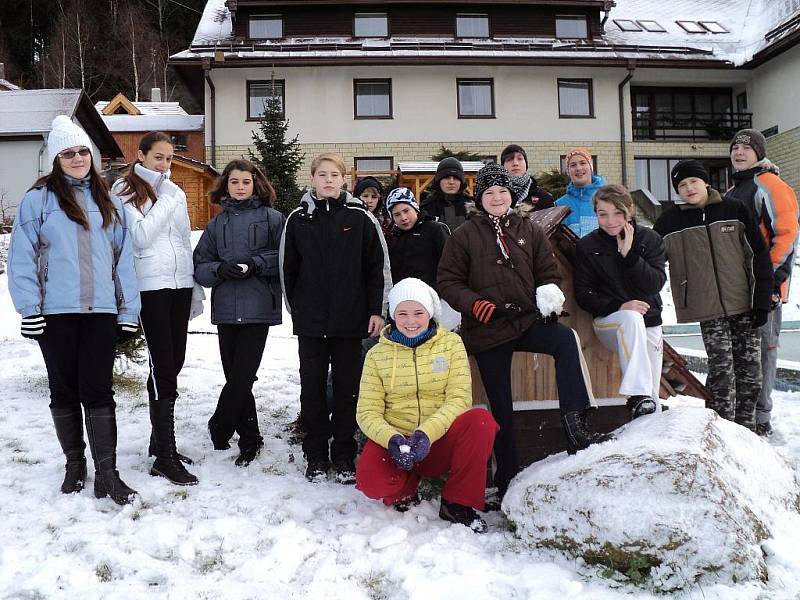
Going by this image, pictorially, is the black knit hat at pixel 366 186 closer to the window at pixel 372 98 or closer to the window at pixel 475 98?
A: the window at pixel 372 98

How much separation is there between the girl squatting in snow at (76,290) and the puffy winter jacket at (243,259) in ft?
2.08

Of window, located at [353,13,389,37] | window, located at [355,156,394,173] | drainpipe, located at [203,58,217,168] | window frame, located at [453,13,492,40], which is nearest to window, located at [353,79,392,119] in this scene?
window, located at [355,156,394,173]

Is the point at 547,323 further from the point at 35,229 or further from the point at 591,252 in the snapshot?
the point at 35,229

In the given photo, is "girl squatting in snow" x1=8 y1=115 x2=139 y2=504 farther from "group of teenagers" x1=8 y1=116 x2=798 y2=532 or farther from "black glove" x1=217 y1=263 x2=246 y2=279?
"black glove" x1=217 y1=263 x2=246 y2=279

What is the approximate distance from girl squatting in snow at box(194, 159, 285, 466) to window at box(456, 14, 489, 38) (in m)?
20.8

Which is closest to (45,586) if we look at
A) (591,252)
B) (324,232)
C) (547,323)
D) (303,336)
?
(303,336)

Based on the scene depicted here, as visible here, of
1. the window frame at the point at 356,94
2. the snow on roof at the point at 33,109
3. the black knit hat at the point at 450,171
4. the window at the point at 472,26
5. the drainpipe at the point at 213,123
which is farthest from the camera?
the window at the point at 472,26

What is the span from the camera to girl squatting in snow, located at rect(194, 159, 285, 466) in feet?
13.4

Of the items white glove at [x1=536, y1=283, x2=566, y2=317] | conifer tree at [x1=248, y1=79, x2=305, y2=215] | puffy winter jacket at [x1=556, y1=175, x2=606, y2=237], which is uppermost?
conifer tree at [x1=248, y1=79, x2=305, y2=215]

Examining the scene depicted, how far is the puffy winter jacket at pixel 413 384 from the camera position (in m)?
3.49

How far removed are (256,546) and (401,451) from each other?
2.72 feet

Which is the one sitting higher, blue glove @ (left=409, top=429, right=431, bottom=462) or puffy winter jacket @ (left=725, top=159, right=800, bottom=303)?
puffy winter jacket @ (left=725, top=159, right=800, bottom=303)

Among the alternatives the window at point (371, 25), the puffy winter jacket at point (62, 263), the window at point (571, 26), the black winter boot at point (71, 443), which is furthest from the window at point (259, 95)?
the black winter boot at point (71, 443)

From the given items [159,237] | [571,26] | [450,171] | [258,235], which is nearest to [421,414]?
[258,235]
